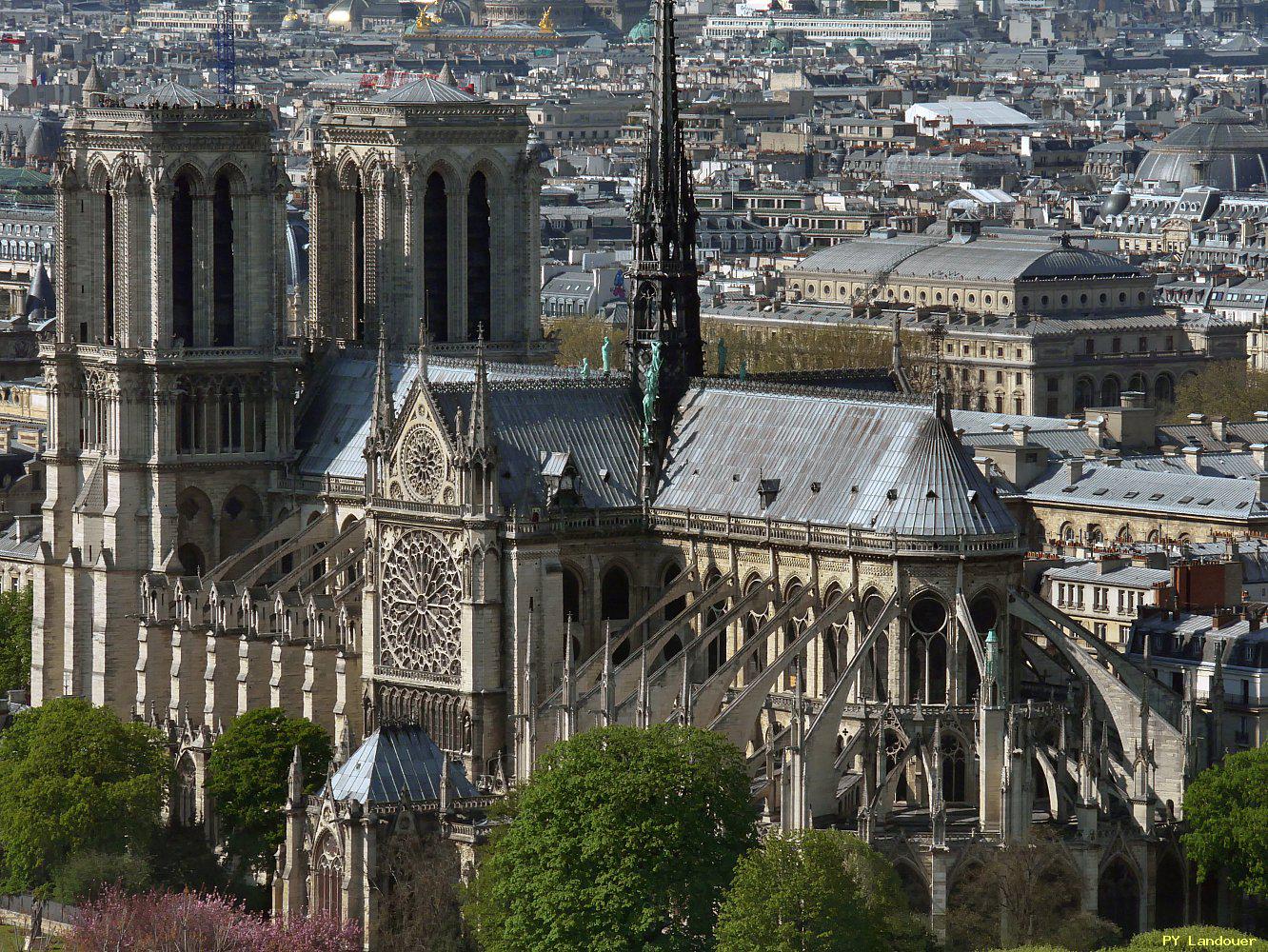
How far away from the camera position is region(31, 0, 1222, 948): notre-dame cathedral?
15150cm

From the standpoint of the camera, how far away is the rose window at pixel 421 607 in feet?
538

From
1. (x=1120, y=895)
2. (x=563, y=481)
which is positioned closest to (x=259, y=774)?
(x=563, y=481)

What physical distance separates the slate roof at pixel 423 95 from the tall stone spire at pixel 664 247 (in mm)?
15824

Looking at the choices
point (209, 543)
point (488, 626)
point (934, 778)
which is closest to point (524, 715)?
point (488, 626)

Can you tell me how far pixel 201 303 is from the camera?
18238cm

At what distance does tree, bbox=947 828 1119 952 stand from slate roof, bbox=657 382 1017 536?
496 inches

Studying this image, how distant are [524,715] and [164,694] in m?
25.7

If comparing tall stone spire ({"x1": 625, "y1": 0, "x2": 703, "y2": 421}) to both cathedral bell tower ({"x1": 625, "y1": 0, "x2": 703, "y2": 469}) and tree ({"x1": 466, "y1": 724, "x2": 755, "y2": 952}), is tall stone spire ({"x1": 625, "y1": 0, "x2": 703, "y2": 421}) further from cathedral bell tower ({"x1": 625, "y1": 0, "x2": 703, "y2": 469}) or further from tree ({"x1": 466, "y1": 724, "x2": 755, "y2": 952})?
tree ({"x1": 466, "y1": 724, "x2": 755, "y2": 952})

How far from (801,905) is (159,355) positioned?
53.7 meters

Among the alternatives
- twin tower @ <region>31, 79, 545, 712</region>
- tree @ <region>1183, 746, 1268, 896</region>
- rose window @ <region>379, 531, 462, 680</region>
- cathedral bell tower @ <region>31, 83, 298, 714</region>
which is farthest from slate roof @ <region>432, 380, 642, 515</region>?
tree @ <region>1183, 746, 1268, 896</region>

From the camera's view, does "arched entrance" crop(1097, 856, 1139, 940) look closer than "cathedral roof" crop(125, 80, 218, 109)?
Yes

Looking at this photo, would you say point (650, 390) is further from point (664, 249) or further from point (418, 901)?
point (418, 901)

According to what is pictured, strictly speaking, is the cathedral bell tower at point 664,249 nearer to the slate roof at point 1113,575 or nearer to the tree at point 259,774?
the tree at point 259,774

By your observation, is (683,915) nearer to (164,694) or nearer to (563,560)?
(563,560)
